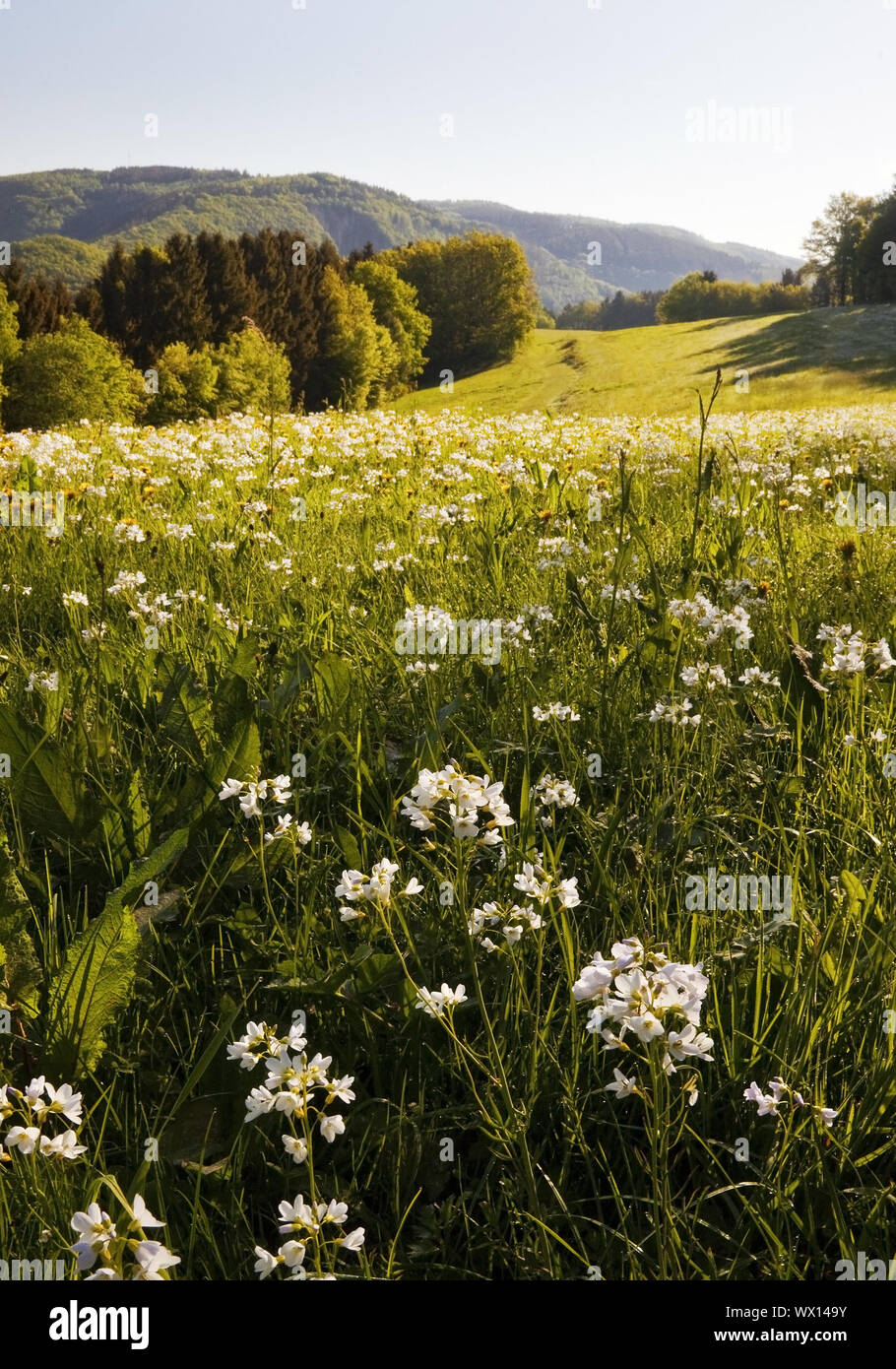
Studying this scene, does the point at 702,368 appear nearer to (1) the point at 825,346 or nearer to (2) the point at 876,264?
(1) the point at 825,346

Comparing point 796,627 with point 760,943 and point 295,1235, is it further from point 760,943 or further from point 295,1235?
point 295,1235

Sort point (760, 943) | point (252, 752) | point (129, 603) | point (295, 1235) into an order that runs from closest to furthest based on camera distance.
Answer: point (295, 1235), point (760, 943), point (252, 752), point (129, 603)

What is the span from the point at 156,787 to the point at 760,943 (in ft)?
5.67

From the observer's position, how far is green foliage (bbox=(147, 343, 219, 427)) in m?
25.7

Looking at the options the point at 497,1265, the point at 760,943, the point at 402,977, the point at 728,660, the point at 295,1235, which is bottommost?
the point at 497,1265

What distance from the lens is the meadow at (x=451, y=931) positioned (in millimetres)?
1284

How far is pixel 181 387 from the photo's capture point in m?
25.9

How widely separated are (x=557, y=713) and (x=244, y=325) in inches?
906

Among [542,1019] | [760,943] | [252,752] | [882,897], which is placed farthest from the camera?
[252,752]

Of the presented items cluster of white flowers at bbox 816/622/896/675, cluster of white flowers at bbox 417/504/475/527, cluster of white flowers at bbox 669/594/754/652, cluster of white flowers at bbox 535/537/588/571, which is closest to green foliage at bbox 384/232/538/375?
cluster of white flowers at bbox 417/504/475/527

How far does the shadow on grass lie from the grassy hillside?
5 centimetres

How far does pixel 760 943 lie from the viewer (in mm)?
1577
